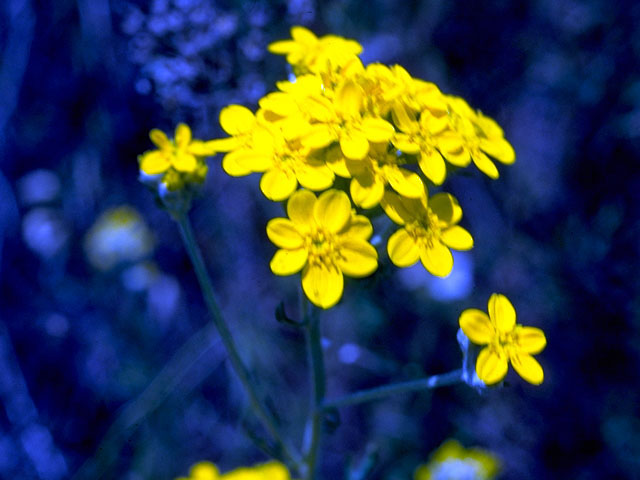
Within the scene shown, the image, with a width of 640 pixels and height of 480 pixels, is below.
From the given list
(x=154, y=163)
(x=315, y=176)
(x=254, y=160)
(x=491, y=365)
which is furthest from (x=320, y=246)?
(x=154, y=163)

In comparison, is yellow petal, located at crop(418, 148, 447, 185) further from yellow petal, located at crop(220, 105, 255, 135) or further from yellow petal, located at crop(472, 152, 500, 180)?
yellow petal, located at crop(220, 105, 255, 135)

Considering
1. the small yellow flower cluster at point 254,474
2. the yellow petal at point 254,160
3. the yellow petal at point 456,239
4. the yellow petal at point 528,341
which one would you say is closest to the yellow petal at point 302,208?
the yellow petal at point 254,160

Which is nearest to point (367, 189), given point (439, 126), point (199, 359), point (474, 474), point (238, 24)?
point (439, 126)

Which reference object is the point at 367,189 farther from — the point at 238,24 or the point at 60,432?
the point at 60,432

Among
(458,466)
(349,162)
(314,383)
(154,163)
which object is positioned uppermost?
(349,162)

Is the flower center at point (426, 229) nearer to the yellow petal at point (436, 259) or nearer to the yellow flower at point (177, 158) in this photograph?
the yellow petal at point (436, 259)

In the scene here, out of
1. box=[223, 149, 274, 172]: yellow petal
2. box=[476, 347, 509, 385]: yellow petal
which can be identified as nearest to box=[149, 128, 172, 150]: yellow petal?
box=[223, 149, 274, 172]: yellow petal

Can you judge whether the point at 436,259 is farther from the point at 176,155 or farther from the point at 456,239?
the point at 176,155
